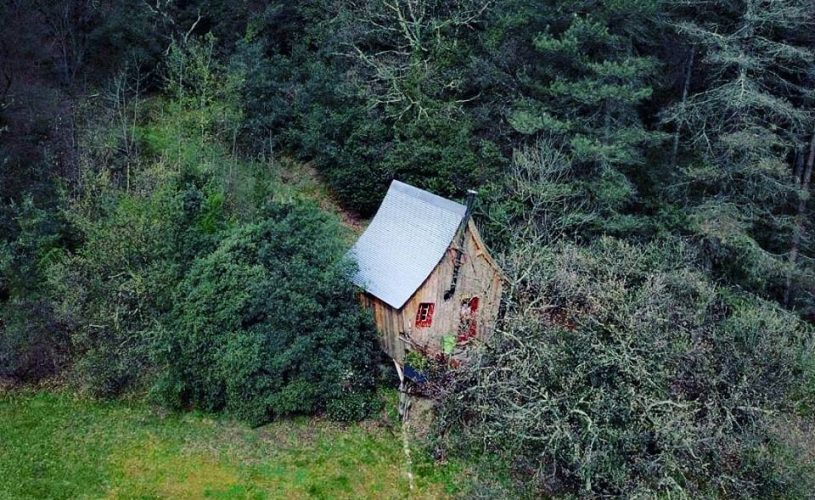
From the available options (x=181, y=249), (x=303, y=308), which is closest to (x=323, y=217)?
(x=303, y=308)

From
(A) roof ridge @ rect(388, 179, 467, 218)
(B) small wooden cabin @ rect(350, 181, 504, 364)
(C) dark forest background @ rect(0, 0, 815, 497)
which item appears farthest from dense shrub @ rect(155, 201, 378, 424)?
(A) roof ridge @ rect(388, 179, 467, 218)

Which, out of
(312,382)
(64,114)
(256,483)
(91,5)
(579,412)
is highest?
(91,5)

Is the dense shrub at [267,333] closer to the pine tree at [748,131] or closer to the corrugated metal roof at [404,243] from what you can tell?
the corrugated metal roof at [404,243]

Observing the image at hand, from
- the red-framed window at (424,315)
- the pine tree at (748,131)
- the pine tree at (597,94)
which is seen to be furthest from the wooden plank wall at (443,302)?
the pine tree at (748,131)

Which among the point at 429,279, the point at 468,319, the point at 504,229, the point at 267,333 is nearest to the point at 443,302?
the point at 468,319

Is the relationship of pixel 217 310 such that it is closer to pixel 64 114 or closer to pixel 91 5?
pixel 64 114

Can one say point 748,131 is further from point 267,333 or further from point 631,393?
point 267,333

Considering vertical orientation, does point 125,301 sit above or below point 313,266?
below
